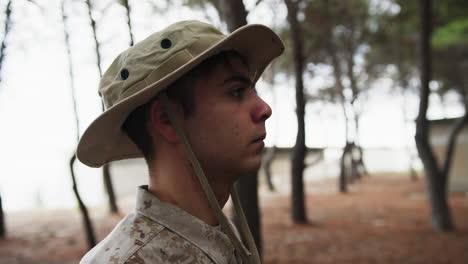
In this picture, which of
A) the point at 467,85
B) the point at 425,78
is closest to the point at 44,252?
the point at 425,78

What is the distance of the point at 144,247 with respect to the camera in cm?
123

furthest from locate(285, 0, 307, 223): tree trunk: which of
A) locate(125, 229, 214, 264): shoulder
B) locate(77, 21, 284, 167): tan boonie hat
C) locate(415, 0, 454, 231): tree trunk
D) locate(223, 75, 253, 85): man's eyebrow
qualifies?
locate(125, 229, 214, 264): shoulder

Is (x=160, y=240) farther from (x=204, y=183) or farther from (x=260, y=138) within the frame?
(x=260, y=138)

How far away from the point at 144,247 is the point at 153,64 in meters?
0.59

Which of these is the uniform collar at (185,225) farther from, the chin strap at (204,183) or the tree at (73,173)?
the tree at (73,173)

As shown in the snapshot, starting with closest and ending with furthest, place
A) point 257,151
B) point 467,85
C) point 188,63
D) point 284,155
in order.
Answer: point 188,63 → point 257,151 → point 467,85 → point 284,155

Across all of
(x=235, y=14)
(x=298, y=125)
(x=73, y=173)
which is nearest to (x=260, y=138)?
(x=235, y=14)

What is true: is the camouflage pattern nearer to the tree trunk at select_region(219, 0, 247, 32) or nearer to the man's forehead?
the man's forehead

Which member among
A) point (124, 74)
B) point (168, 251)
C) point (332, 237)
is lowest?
point (332, 237)

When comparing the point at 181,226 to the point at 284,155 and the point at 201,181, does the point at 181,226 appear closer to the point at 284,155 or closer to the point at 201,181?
the point at 201,181

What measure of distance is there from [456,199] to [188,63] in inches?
631

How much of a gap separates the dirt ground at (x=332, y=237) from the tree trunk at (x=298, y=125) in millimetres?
543

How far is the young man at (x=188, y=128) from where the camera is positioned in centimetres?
133

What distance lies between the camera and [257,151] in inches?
55.8
